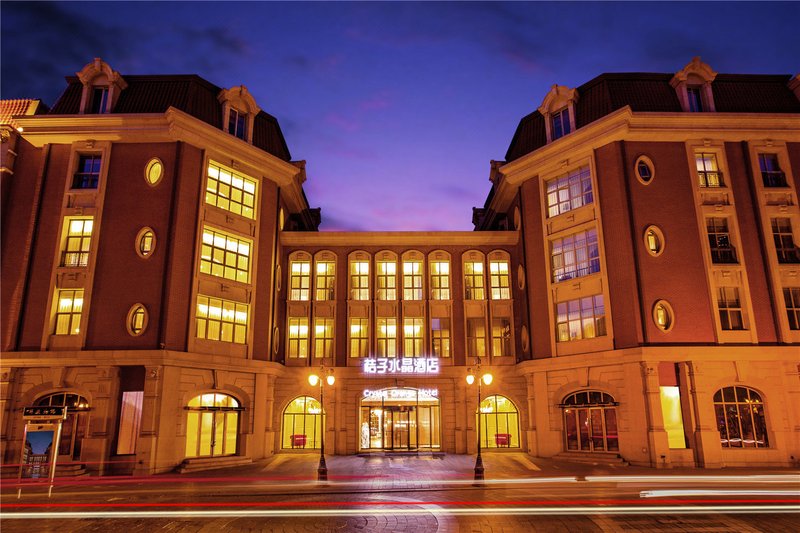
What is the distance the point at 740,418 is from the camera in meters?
24.1

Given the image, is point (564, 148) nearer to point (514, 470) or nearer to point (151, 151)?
point (514, 470)

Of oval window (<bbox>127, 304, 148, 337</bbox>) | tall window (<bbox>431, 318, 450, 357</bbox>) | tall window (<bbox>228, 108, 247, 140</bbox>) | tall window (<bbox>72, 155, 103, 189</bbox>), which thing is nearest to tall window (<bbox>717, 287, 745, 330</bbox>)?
tall window (<bbox>431, 318, 450, 357</bbox>)

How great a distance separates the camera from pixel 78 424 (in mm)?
23453

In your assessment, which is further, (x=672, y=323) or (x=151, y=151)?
(x=151, y=151)

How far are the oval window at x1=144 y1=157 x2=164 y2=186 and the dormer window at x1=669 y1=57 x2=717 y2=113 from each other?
1116 inches

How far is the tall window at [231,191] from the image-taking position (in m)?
27.7

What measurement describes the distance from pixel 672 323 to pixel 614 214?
6.15 meters

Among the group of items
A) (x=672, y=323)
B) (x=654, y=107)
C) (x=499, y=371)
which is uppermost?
(x=654, y=107)

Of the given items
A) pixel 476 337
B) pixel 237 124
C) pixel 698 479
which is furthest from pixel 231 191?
pixel 698 479

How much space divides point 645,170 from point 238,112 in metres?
23.0

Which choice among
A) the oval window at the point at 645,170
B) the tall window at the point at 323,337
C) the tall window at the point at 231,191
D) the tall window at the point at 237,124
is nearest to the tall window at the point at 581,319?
the oval window at the point at 645,170

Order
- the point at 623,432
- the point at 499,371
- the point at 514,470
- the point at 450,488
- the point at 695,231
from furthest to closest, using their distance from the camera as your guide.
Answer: the point at 499,371, the point at 695,231, the point at 623,432, the point at 514,470, the point at 450,488

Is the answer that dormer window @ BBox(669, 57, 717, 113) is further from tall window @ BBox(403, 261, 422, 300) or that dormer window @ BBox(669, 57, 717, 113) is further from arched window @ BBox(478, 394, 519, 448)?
arched window @ BBox(478, 394, 519, 448)

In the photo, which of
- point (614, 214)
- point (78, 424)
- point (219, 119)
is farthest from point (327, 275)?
point (614, 214)
